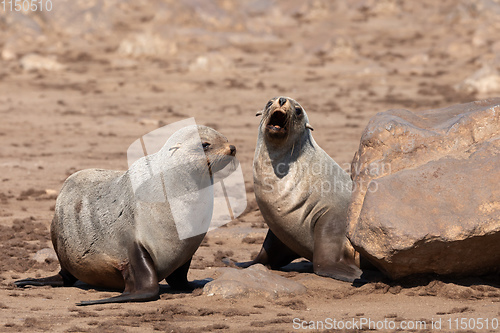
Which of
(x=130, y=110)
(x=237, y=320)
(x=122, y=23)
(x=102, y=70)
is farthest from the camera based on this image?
(x=122, y=23)

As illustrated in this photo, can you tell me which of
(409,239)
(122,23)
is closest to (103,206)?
(409,239)

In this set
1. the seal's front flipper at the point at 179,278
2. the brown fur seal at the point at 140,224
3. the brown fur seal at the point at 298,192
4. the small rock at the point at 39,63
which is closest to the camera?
the brown fur seal at the point at 140,224

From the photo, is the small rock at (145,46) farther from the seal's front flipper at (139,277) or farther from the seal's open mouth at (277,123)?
the seal's front flipper at (139,277)

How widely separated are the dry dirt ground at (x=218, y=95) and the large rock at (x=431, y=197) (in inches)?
11.2

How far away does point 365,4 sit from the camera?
71.5ft

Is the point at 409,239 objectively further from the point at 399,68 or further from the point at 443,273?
the point at 399,68

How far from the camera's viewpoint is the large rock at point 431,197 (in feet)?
15.1

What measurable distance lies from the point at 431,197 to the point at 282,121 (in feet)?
4.82

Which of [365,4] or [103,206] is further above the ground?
[365,4]

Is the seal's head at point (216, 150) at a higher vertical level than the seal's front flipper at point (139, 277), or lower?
higher

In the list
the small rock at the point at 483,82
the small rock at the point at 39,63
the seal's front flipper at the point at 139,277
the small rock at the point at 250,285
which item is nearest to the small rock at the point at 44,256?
the seal's front flipper at the point at 139,277

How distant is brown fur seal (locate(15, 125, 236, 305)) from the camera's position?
5117 millimetres

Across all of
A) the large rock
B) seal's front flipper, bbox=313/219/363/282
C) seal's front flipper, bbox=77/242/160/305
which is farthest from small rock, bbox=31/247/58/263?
the large rock

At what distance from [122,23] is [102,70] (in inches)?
166
